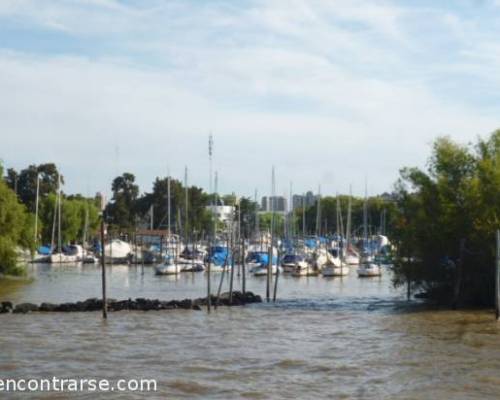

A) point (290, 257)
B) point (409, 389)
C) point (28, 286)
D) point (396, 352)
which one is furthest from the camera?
point (290, 257)

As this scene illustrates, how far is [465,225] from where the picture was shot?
4450 centimetres

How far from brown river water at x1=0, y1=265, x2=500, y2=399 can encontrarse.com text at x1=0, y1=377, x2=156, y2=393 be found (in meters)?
0.47

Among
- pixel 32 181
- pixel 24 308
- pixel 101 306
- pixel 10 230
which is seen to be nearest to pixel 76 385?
pixel 24 308

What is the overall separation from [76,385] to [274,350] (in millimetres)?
8508

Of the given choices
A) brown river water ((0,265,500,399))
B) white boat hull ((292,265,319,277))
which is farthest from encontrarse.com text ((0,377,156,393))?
white boat hull ((292,265,319,277))

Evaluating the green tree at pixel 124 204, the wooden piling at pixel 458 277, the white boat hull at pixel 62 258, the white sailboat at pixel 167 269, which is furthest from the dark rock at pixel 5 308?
the green tree at pixel 124 204

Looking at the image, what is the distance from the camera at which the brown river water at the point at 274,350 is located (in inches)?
1010

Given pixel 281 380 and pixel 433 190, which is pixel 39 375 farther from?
pixel 433 190

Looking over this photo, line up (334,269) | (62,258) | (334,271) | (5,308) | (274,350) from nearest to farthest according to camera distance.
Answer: (274,350), (5,308), (334,271), (334,269), (62,258)

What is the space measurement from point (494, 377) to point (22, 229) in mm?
43965

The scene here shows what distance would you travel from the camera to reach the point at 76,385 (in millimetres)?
25609

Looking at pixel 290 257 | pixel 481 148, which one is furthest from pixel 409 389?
pixel 290 257

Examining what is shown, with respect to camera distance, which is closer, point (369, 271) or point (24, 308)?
point (24, 308)

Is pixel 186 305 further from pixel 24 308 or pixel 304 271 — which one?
pixel 304 271
